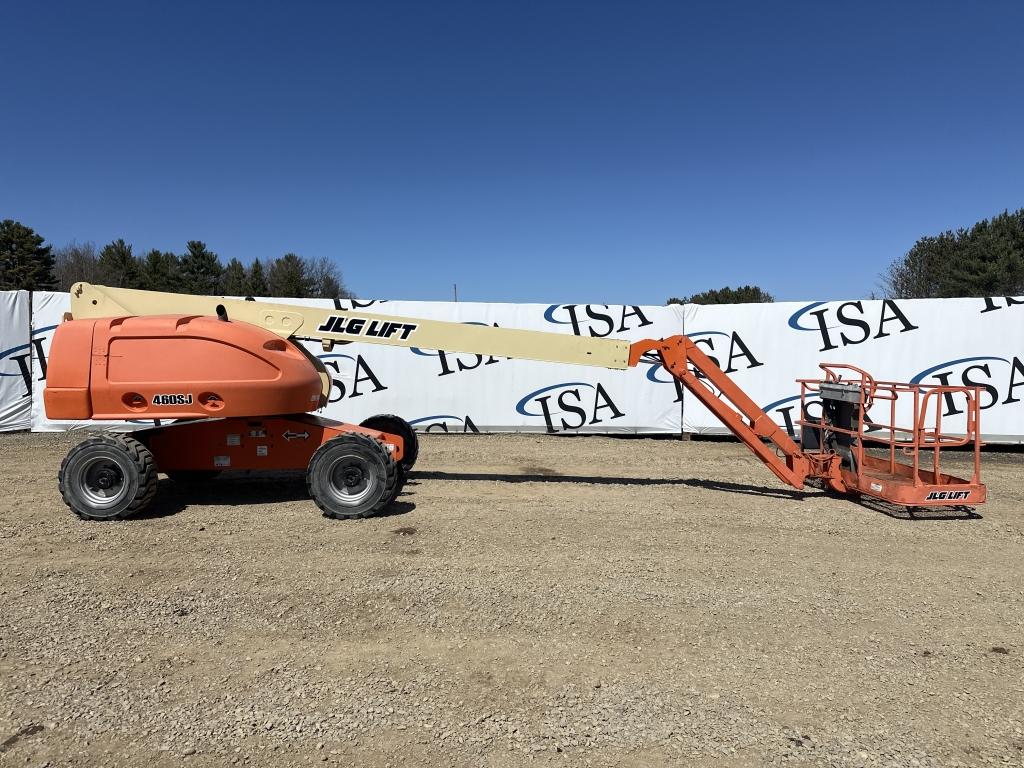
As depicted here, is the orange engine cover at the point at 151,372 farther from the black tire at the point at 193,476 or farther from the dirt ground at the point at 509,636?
the black tire at the point at 193,476

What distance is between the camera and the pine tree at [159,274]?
44.4 meters

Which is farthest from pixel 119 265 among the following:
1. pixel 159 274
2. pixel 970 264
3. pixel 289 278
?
→ pixel 970 264

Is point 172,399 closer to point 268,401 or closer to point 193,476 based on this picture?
point 268,401

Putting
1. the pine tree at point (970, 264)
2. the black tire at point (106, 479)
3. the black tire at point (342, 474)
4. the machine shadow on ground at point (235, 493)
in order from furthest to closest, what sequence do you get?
the pine tree at point (970, 264) < the machine shadow on ground at point (235, 493) < the black tire at point (342, 474) < the black tire at point (106, 479)

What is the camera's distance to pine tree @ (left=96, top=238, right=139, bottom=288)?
45.9 m

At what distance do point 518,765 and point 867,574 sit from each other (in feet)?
12.2

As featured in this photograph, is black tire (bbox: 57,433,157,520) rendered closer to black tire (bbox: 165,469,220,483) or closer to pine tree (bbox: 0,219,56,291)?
black tire (bbox: 165,469,220,483)

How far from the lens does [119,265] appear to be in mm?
46000

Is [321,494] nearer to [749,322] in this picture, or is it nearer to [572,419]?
[572,419]

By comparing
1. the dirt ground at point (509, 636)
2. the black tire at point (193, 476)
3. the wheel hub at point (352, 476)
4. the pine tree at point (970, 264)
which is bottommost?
the dirt ground at point (509, 636)

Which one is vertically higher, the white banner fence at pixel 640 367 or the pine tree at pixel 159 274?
the pine tree at pixel 159 274

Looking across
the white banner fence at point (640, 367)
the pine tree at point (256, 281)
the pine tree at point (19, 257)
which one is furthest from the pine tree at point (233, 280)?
the white banner fence at point (640, 367)

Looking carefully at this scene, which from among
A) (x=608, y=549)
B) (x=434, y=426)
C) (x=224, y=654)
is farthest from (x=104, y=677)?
(x=434, y=426)

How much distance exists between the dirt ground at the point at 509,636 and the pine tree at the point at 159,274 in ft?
143
